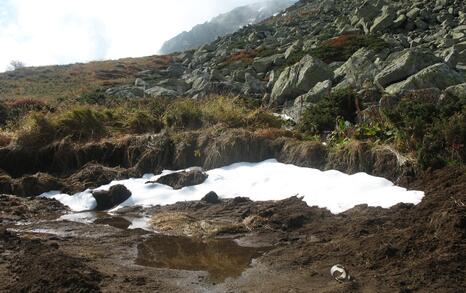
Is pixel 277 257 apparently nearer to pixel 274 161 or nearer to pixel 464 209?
pixel 464 209

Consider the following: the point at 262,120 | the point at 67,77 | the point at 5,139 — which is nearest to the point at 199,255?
the point at 262,120

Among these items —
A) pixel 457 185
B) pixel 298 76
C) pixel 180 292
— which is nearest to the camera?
pixel 180 292

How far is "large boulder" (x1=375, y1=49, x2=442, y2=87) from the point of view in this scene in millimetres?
15602

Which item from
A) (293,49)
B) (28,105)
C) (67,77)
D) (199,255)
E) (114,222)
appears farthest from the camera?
(67,77)

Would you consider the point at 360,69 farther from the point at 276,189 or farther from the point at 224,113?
the point at 276,189

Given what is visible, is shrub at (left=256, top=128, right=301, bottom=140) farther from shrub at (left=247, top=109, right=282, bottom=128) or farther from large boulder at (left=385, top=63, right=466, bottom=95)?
large boulder at (left=385, top=63, right=466, bottom=95)

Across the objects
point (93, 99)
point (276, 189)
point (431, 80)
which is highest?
point (93, 99)

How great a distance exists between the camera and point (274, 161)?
10406mm

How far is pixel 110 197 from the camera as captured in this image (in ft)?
31.3

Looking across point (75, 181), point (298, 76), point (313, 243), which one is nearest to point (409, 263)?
point (313, 243)

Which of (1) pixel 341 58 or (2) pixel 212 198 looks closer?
(2) pixel 212 198

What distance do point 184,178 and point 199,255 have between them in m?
3.71

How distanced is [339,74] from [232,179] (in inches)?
421

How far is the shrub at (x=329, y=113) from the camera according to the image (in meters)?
11.8
